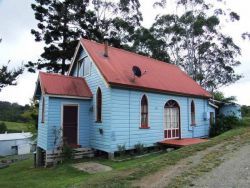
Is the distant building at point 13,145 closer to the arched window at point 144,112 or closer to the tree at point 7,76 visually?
the arched window at point 144,112

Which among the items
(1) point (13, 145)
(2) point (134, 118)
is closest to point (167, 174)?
(2) point (134, 118)

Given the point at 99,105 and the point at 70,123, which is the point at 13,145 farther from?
the point at 99,105

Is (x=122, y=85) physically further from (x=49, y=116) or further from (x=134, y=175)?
(x=134, y=175)

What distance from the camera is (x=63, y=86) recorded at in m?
16.1

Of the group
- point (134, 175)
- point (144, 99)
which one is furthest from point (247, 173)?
point (144, 99)

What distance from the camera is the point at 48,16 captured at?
32.7m

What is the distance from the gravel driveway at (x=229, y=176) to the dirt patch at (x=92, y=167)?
520 cm

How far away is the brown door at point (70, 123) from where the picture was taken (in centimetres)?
1579

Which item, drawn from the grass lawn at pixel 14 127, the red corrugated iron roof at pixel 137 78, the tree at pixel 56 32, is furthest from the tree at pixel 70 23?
the grass lawn at pixel 14 127

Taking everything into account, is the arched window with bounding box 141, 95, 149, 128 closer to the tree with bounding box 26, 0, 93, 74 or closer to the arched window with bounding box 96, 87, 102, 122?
the arched window with bounding box 96, 87, 102, 122

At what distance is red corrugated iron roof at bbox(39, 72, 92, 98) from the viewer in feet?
50.3

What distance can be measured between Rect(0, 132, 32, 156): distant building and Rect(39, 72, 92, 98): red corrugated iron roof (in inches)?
1303

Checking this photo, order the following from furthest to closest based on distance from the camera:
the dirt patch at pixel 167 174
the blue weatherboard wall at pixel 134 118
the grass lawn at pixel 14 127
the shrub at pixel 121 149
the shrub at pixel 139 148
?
the grass lawn at pixel 14 127
the shrub at pixel 139 148
the blue weatherboard wall at pixel 134 118
the shrub at pixel 121 149
the dirt patch at pixel 167 174

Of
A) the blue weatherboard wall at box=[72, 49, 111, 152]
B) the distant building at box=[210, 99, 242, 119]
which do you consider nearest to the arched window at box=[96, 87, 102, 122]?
the blue weatherboard wall at box=[72, 49, 111, 152]
